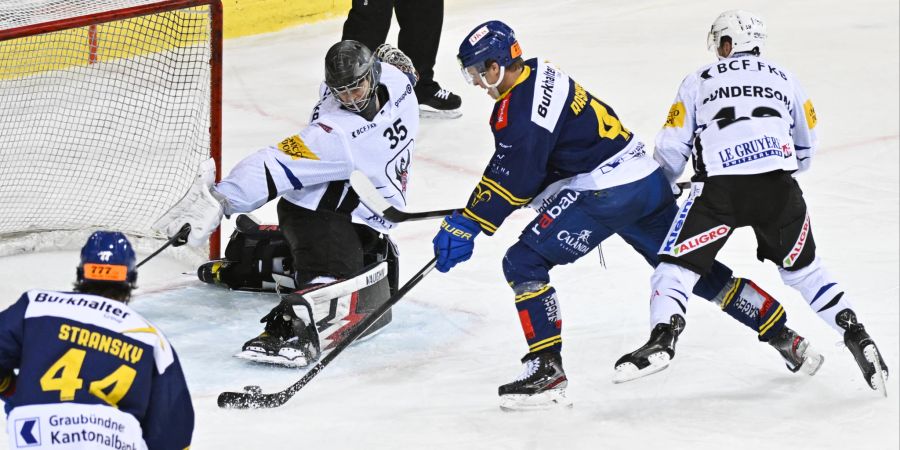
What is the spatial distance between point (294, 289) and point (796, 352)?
149 centimetres

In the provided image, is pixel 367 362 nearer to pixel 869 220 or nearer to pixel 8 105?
pixel 8 105

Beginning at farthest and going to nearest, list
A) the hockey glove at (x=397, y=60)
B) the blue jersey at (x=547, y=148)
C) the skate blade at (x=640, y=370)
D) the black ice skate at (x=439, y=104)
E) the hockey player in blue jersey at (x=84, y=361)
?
1. the black ice skate at (x=439, y=104)
2. the hockey glove at (x=397, y=60)
3. the blue jersey at (x=547, y=148)
4. the skate blade at (x=640, y=370)
5. the hockey player in blue jersey at (x=84, y=361)

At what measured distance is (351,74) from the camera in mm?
3578

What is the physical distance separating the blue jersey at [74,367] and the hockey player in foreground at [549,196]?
1.30m

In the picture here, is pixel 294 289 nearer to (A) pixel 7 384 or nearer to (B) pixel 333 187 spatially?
(B) pixel 333 187

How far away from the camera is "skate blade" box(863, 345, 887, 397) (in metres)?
3.31

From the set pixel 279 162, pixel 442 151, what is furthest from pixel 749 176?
pixel 442 151

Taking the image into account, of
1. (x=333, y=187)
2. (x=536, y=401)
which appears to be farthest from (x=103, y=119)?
(x=536, y=401)

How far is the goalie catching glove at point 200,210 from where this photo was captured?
3.68 m

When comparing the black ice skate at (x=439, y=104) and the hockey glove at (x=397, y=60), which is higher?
the hockey glove at (x=397, y=60)

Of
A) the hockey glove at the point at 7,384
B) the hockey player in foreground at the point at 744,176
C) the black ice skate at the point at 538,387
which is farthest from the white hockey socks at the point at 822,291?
the hockey glove at the point at 7,384

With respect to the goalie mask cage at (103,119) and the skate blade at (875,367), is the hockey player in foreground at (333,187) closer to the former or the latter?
the goalie mask cage at (103,119)

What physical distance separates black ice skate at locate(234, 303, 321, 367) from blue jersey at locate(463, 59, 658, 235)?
1.98 feet

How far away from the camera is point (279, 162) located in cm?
372
